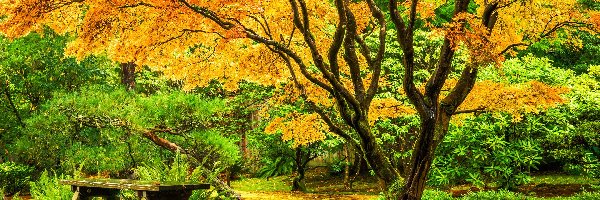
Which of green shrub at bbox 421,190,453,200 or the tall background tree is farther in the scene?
green shrub at bbox 421,190,453,200

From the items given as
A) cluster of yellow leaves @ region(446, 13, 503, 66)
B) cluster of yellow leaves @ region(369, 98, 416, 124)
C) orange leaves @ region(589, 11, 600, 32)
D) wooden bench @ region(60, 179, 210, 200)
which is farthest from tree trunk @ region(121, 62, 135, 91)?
orange leaves @ region(589, 11, 600, 32)

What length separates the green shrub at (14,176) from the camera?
1035 cm

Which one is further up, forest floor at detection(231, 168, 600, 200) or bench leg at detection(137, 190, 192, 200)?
bench leg at detection(137, 190, 192, 200)

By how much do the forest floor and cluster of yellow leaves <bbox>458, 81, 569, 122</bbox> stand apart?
3259 mm

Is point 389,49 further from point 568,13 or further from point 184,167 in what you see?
point 184,167

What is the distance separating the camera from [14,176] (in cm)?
1079

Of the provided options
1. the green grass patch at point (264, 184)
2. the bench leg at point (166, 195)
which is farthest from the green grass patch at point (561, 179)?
the bench leg at point (166, 195)

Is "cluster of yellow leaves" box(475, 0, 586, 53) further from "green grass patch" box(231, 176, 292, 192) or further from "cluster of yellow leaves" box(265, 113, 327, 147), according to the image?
"green grass patch" box(231, 176, 292, 192)

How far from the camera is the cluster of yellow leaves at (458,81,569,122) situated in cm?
848

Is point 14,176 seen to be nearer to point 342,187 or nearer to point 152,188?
point 152,188

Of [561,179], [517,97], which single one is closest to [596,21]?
[517,97]

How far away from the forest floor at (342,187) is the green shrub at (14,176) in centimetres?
516

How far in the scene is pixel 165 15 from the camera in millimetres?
6898

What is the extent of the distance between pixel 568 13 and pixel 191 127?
295 inches
